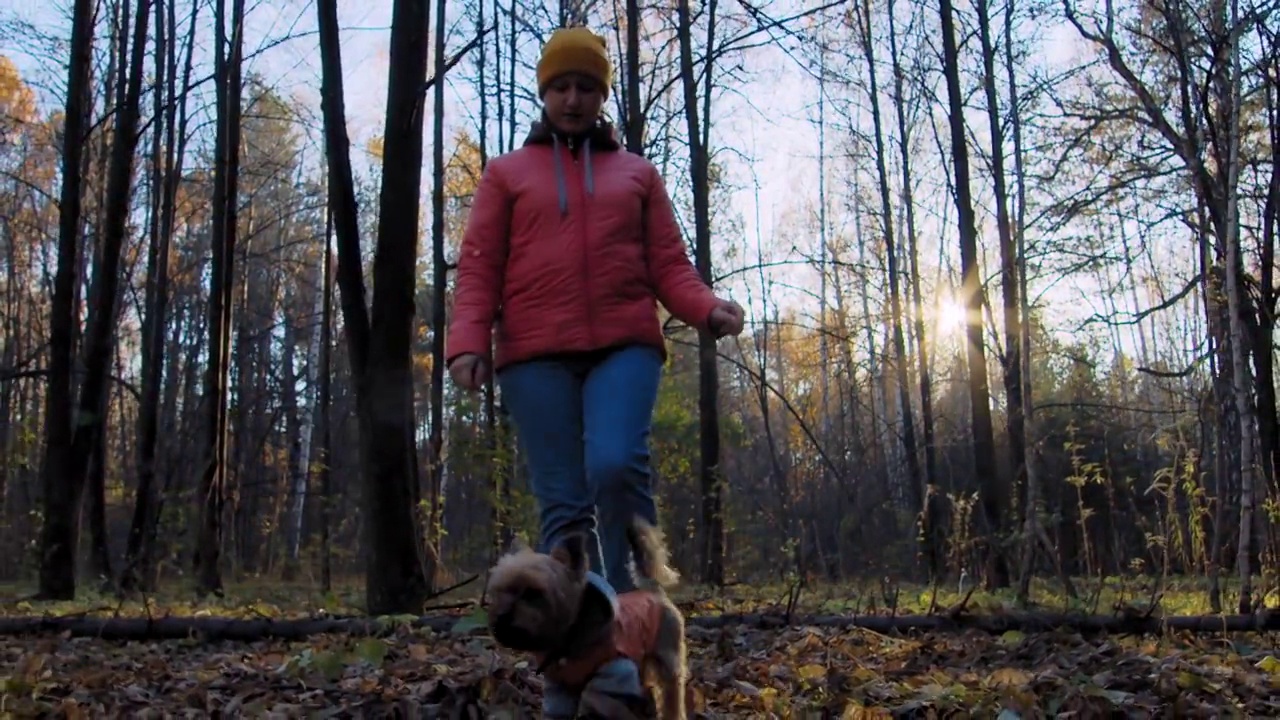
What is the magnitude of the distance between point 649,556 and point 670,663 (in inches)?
11.9

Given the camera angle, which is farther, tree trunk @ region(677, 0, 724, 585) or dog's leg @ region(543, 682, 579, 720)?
tree trunk @ region(677, 0, 724, 585)

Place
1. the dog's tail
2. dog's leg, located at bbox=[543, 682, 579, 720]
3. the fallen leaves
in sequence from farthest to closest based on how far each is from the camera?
the fallen leaves → the dog's tail → dog's leg, located at bbox=[543, 682, 579, 720]

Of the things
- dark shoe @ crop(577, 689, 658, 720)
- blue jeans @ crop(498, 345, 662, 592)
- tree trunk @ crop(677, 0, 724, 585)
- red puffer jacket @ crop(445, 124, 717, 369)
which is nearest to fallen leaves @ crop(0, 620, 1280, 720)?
blue jeans @ crop(498, 345, 662, 592)

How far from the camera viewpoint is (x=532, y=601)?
247 centimetres

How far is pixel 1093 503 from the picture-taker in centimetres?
2667

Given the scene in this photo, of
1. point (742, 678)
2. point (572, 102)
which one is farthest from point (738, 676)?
point (572, 102)

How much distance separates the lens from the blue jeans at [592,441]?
3.19m

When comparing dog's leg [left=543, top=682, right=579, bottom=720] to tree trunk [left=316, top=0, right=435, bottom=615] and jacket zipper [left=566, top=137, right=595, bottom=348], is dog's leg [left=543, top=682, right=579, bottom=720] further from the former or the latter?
tree trunk [left=316, top=0, right=435, bottom=615]

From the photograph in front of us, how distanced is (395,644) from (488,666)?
1.05 metres

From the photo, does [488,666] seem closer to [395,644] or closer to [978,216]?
[395,644]

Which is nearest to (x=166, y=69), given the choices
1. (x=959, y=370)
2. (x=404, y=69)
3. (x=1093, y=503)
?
(x=404, y=69)

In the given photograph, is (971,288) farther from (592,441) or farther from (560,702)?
(560,702)

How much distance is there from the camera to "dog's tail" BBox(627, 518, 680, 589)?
3045 millimetres

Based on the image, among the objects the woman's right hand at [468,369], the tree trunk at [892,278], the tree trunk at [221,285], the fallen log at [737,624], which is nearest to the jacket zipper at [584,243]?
the woman's right hand at [468,369]
